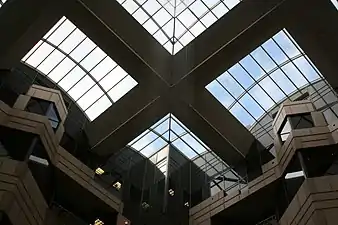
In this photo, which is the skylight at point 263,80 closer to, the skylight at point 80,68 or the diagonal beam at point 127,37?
the diagonal beam at point 127,37

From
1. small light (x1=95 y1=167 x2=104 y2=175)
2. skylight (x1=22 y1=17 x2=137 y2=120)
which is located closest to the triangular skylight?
skylight (x1=22 y1=17 x2=137 y2=120)

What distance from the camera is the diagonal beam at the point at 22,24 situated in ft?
80.5

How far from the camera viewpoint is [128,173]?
29031 millimetres

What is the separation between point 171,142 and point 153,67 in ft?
26.3

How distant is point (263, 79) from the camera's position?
31516 mm

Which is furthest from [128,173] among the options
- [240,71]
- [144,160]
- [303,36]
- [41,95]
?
[303,36]

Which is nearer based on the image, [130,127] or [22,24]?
[22,24]

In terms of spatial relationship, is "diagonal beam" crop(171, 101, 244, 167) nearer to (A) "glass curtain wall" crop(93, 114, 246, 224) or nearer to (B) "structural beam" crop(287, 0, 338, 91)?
(A) "glass curtain wall" crop(93, 114, 246, 224)

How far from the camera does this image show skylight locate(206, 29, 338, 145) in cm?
3008

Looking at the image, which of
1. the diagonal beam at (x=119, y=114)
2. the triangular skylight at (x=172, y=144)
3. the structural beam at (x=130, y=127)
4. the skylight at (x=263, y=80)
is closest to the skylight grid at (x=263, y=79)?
the skylight at (x=263, y=80)

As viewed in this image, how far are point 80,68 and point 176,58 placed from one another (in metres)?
7.07

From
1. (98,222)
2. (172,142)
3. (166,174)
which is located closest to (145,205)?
(98,222)

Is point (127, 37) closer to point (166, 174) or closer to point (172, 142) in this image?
point (166, 174)

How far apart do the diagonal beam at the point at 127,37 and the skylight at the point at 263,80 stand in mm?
4254
